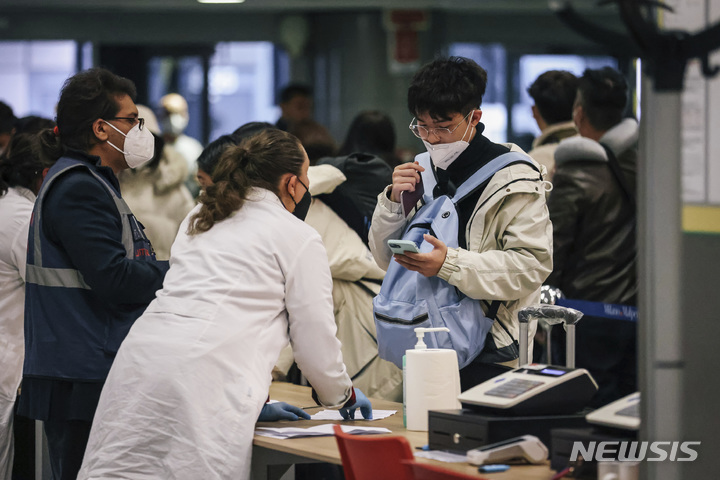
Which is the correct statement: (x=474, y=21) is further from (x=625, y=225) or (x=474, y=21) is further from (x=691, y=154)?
(x=691, y=154)

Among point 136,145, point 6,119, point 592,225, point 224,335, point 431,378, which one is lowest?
point 431,378

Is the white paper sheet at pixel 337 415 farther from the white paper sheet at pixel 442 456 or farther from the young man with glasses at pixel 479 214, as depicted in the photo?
the white paper sheet at pixel 442 456

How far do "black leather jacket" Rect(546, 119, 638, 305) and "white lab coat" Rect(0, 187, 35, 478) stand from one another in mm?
2023

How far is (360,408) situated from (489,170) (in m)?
0.77

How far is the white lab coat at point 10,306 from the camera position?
11.5 ft

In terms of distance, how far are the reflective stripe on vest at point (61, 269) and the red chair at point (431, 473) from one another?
4.24 feet

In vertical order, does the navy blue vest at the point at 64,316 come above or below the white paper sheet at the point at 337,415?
above

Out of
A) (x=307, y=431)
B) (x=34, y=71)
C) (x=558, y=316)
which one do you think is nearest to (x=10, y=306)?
(x=307, y=431)

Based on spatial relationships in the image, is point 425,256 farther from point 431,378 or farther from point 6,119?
point 6,119

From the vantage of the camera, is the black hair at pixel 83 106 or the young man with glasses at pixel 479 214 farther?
the black hair at pixel 83 106

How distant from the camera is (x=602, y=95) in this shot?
13.2ft

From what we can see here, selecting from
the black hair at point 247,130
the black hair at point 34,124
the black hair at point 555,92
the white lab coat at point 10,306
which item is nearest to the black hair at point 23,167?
the white lab coat at point 10,306

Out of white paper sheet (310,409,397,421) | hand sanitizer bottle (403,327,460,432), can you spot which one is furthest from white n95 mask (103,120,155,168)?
hand sanitizer bottle (403,327,460,432)

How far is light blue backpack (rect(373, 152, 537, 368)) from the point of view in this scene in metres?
2.71
